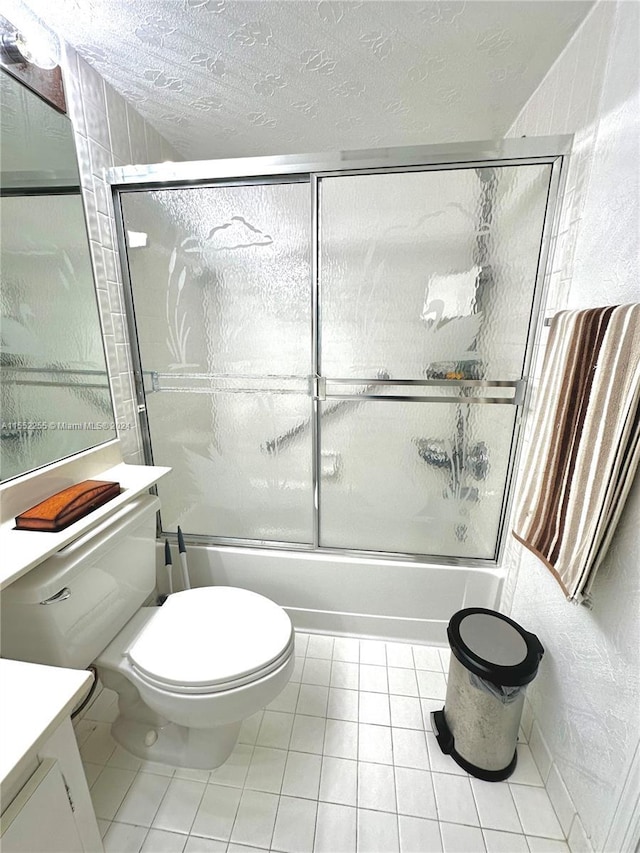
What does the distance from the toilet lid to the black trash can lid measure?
0.53 m

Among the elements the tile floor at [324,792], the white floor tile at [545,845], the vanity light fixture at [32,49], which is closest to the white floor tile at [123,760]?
the tile floor at [324,792]

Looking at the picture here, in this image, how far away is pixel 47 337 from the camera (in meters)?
1.11

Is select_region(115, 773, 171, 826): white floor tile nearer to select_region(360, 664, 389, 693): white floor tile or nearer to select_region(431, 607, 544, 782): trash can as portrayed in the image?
select_region(360, 664, 389, 693): white floor tile

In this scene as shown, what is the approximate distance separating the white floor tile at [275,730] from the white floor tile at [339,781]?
15 cm

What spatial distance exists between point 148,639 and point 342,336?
1.18 m

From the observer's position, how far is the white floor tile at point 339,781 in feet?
3.40

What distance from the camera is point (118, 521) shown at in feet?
3.49

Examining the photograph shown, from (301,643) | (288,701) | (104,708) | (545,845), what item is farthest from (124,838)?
(545,845)

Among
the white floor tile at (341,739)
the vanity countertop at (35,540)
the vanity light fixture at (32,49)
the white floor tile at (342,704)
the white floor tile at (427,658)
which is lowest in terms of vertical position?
the white floor tile at (427,658)

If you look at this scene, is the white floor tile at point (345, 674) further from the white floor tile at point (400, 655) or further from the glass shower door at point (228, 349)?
the glass shower door at point (228, 349)

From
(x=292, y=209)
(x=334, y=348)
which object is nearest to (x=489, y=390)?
(x=334, y=348)

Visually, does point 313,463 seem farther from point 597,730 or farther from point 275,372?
point 597,730

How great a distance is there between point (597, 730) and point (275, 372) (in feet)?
4.64

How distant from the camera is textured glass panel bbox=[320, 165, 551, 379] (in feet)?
3.95
